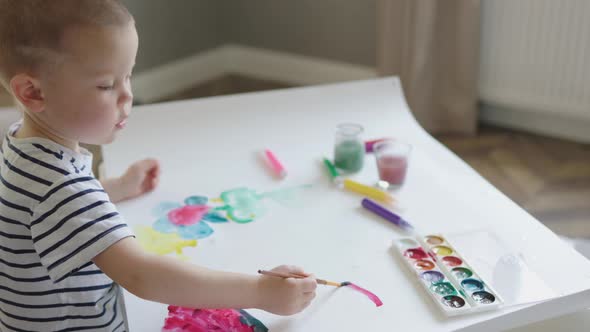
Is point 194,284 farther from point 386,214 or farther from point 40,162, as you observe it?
point 386,214

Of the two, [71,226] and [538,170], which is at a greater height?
[71,226]

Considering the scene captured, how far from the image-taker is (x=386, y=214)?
Result: 1077mm

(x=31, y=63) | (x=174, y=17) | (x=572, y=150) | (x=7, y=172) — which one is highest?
(x=31, y=63)

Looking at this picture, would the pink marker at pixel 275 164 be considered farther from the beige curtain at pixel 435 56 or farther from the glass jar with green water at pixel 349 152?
the beige curtain at pixel 435 56

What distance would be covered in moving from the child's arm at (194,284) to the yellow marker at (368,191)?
34cm

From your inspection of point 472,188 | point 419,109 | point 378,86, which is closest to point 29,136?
point 472,188

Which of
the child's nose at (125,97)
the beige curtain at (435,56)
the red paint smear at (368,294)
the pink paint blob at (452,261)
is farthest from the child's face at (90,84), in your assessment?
the beige curtain at (435,56)

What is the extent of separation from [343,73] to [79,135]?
215 centimetres

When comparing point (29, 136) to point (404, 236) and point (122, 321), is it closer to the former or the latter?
point (122, 321)

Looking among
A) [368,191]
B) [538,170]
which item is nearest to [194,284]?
[368,191]

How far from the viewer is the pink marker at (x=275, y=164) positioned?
4.04 ft

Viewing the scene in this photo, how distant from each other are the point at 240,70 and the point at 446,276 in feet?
8.02

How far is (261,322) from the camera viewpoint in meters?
0.83

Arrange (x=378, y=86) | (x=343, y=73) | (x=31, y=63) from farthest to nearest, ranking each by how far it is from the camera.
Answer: (x=343, y=73) → (x=378, y=86) → (x=31, y=63)
